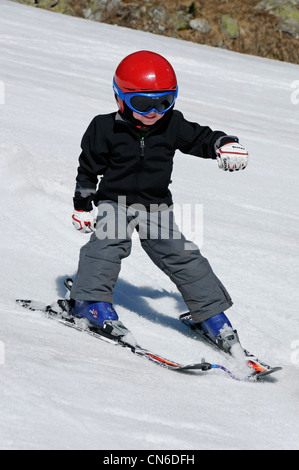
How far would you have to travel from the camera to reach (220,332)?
3697 mm

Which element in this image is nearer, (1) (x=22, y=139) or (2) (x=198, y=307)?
(2) (x=198, y=307)

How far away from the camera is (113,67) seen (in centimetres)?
1089

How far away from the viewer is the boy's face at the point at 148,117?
140 inches

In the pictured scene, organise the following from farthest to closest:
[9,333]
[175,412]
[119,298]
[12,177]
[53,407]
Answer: [12,177]
[119,298]
[9,333]
[175,412]
[53,407]

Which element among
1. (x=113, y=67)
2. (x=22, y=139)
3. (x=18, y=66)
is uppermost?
(x=113, y=67)

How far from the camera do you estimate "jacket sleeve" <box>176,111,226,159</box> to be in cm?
375

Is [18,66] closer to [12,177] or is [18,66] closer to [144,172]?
[12,177]

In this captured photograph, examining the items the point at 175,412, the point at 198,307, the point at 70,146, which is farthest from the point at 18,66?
the point at 175,412

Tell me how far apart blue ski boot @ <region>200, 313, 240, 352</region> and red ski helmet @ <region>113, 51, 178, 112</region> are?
1263 mm

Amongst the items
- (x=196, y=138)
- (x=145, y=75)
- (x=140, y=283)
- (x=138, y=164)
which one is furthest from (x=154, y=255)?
(x=145, y=75)

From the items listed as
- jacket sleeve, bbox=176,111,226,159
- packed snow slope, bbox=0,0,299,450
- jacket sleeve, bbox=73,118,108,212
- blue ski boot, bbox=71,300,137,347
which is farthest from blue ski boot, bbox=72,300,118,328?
jacket sleeve, bbox=176,111,226,159

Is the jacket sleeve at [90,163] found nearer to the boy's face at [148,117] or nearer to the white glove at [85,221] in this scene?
the white glove at [85,221]

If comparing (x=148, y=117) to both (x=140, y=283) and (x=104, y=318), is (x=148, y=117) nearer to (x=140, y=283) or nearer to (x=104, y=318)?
(x=104, y=318)
